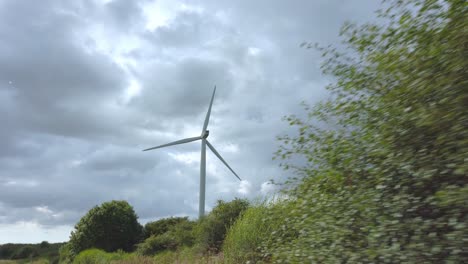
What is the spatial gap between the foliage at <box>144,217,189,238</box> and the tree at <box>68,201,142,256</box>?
39.4 inches

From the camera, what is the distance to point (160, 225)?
110ft

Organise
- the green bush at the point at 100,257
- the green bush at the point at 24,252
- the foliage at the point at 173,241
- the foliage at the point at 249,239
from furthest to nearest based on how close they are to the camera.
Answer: the green bush at the point at 24,252, the green bush at the point at 100,257, the foliage at the point at 173,241, the foliage at the point at 249,239

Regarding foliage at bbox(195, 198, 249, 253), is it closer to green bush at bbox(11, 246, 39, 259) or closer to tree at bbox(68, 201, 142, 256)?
tree at bbox(68, 201, 142, 256)

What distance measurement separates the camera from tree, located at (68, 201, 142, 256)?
33.3 metres

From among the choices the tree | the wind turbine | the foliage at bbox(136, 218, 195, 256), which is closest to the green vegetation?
the foliage at bbox(136, 218, 195, 256)

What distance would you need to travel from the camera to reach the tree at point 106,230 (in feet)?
109

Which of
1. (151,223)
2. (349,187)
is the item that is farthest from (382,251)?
(151,223)

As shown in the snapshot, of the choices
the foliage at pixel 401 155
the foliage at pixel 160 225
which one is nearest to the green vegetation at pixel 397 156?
the foliage at pixel 401 155

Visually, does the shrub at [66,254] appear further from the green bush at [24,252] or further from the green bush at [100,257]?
the green bush at [100,257]

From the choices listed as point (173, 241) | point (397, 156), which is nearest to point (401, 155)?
point (397, 156)

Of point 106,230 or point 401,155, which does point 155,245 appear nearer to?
point 106,230

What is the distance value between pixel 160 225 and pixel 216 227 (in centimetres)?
1687

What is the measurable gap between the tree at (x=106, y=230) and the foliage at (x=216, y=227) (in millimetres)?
17227

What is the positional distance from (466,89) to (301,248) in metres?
3.12
